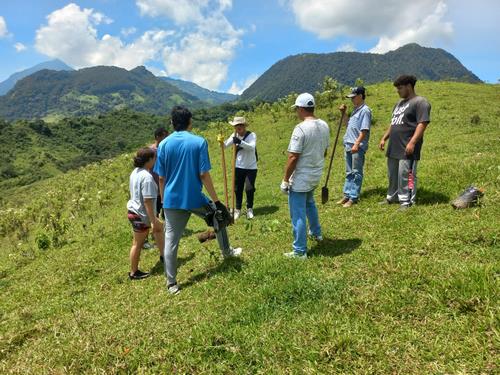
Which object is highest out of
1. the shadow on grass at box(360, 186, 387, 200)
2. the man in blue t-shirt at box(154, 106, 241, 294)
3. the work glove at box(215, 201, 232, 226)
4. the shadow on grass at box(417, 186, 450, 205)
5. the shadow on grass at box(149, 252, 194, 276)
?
the man in blue t-shirt at box(154, 106, 241, 294)

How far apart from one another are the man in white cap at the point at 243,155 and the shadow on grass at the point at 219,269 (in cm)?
398

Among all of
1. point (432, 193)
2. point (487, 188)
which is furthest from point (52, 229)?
point (487, 188)

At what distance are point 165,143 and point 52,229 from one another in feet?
35.8

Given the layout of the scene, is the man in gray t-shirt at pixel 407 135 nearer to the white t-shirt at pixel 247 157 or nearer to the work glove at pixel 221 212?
the white t-shirt at pixel 247 157

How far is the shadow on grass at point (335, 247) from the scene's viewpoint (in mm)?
6738

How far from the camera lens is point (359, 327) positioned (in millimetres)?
4324

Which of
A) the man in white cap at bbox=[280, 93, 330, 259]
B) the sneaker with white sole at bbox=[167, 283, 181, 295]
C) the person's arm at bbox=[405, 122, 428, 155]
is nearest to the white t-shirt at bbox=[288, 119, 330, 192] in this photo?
the man in white cap at bbox=[280, 93, 330, 259]

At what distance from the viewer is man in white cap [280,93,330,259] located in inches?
245

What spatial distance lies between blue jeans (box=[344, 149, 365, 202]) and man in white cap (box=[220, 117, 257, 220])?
2.65 meters

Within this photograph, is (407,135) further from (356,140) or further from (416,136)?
(356,140)

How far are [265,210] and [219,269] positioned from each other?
5480 mm

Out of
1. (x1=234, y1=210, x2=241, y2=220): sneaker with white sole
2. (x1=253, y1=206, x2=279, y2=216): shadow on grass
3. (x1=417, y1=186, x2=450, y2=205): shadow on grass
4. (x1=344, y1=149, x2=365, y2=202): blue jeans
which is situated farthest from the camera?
(x1=253, y1=206, x2=279, y2=216): shadow on grass

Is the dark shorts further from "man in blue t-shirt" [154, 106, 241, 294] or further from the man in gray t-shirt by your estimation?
the man in gray t-shirt

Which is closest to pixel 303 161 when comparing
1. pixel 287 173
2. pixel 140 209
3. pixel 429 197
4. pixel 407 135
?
pixel 287 173
